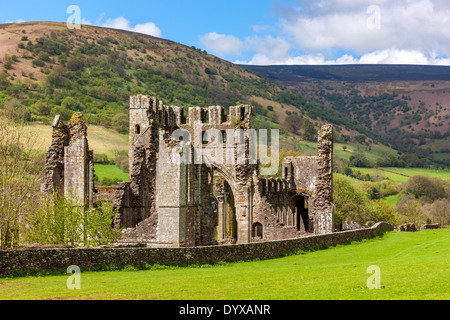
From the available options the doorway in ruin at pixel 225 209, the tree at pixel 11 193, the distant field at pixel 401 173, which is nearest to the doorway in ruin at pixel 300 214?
the doorway in ruin at pixel 225 209

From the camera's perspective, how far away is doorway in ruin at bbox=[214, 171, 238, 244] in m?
42.9

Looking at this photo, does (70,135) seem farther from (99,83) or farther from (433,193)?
(99,83)

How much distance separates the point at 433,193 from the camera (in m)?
102

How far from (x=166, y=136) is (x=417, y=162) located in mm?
134818

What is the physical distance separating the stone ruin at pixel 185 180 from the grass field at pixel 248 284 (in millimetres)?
5593

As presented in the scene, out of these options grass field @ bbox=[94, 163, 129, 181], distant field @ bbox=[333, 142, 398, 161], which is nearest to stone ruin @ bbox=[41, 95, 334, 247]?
grass field @ bbox=[94, 163, 129, 181]

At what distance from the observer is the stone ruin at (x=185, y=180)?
94.0 feet

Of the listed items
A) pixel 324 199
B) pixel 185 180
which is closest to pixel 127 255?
pixel 185 180

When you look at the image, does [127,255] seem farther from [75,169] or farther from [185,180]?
[75,169]

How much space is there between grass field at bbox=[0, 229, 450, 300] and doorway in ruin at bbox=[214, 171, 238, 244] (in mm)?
18074

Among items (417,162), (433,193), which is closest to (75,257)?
(433,193)

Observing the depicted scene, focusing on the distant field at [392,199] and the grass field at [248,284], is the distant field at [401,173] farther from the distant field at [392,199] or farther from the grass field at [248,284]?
the grass field at [248,284]

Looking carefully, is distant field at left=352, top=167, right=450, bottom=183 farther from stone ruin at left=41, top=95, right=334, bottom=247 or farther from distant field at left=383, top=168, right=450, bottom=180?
stone ruin at left=41, top=95, right=334, bottom=247

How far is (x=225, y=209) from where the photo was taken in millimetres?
43594
